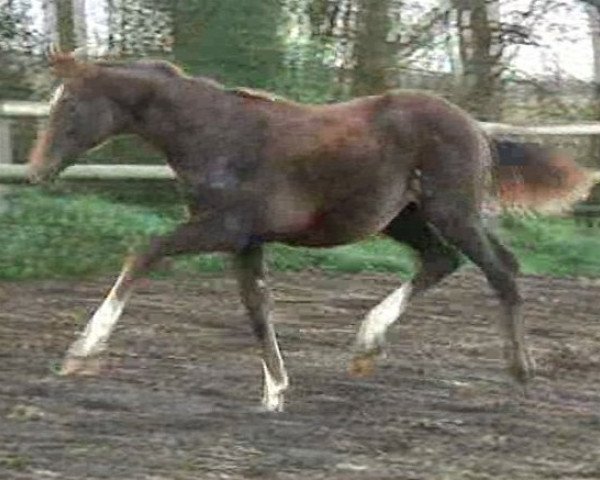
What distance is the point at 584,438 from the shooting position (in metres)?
5.54

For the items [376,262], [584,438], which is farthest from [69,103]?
[376,262]

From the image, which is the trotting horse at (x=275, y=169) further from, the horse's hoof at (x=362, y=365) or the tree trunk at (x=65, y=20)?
the tree trunk at (x=65, y=20)

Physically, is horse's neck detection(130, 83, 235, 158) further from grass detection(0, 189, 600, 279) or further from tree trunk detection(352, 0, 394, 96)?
tree trunk detection(352, 0, 394, 96)

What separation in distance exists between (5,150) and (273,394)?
5.83 m

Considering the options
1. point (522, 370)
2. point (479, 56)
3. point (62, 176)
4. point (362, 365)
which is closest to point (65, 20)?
point (62, 176)

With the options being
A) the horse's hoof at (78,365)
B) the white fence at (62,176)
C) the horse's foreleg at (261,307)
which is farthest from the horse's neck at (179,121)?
the white fence at (62,176)

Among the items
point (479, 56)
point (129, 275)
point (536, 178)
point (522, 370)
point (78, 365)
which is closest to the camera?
point (78, 365)

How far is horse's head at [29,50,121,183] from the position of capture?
5.97 m

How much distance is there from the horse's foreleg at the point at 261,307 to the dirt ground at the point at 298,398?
153 mm

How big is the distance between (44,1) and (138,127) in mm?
7954

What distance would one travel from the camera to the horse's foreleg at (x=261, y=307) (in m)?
6.25

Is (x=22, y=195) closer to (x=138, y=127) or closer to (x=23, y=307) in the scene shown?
(x=23, y=307)

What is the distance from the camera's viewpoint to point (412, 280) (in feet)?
23.1

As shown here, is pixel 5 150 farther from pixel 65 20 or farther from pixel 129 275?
pixel 129 275
